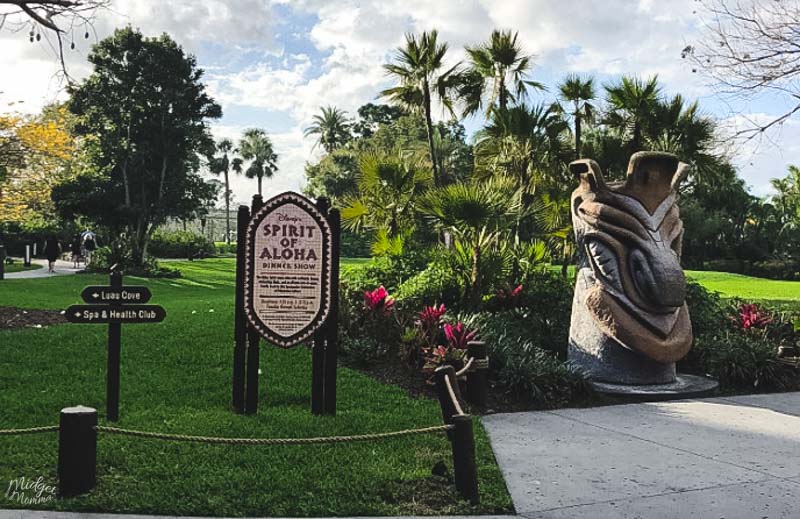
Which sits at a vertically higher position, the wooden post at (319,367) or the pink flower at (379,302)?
the pink flower at (379,302)

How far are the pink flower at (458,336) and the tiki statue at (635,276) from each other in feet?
4.69

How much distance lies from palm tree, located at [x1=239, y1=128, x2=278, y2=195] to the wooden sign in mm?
69695

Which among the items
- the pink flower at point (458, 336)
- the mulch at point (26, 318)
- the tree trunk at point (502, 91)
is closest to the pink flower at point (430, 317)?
the pink flower at point (458, 336)

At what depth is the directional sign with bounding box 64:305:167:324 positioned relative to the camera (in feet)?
19.6

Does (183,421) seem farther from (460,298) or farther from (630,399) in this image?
(460,298)

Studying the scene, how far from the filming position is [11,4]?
1139 centimetres

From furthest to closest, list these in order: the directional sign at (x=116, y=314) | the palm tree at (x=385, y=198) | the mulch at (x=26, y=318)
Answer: the palm tree at (x=385, y=198), the mulch at (x=26, y=318), the directional sign at (x=116, y=314)

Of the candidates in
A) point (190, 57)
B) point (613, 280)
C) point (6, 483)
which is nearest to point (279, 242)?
point (6, 483)

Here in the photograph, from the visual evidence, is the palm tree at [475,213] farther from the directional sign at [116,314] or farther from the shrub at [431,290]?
the directional sign at [116,314]

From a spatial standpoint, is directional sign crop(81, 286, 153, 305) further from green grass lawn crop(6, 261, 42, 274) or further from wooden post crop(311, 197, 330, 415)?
green grass lawn crop(6, 261, 42, 274)

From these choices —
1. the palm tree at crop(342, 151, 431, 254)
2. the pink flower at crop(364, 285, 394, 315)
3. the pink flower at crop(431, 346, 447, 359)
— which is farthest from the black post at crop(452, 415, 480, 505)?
the palm tree at crop(342, 151, 431, 254)

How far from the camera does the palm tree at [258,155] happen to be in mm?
75750

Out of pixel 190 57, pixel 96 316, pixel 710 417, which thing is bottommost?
pixel 710 417

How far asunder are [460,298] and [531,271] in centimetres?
204
